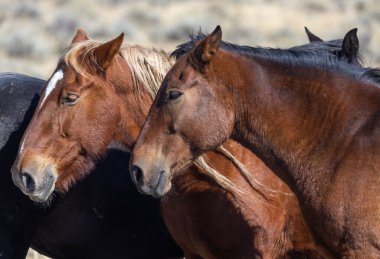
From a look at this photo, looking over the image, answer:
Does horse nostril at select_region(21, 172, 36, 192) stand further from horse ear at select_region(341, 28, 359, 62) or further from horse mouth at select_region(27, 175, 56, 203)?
horse ear at select_region(341, 28, 359, 62)

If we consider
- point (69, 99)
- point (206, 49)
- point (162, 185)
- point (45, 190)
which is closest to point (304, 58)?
point (206, 49)

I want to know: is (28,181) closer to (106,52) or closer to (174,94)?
(106,52)

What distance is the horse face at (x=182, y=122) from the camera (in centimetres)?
479

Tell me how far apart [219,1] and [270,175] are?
24.9m

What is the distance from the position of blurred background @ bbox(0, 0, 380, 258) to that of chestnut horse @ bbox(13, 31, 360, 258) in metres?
13.1

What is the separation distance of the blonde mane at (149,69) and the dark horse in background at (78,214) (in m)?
0.61

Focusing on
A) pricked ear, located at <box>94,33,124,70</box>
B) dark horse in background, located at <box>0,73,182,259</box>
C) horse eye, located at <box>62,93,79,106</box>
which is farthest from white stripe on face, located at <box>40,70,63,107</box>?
dark horse in background, located at <box>0,73,182,259</box>

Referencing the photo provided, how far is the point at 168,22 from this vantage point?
86.7ft

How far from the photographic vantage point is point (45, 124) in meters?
5.41

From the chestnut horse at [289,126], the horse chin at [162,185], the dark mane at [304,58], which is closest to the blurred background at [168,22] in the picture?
the dark mane at [304,58]

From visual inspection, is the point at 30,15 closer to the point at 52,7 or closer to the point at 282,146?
the point at 52,7

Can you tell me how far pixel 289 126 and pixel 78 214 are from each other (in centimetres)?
180

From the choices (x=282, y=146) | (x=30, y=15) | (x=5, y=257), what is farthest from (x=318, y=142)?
(x=30, y=15)

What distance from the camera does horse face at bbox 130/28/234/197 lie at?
4.79 meters
